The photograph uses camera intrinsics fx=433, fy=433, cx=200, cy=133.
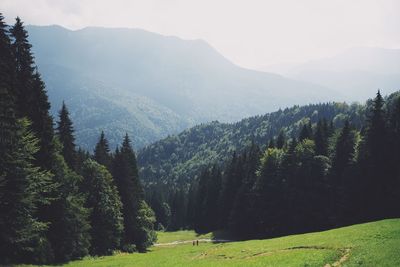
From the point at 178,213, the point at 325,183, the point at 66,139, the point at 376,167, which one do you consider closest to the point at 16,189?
the point at 66,139

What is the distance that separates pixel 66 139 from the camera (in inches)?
2635

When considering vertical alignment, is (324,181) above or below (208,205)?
above

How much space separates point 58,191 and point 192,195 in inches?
4023

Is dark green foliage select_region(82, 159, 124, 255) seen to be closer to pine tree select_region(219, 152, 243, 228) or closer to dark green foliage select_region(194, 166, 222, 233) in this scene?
pine tree select_region(219, 152, 243, 228)

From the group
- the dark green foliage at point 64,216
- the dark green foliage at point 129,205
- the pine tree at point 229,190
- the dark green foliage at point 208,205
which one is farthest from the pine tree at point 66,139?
the dark green foliage at point 208,205

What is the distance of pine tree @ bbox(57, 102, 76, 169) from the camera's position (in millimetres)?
64812

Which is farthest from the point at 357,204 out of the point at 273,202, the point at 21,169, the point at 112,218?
the point at 21,169

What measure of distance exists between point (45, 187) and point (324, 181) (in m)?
53.2

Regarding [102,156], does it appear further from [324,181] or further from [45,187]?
[45,187]

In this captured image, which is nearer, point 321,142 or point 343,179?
point 343,179

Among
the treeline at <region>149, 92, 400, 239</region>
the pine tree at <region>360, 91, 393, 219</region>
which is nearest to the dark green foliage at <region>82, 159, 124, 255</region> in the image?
the treeline at <region>149, 92, 400, 239</region>

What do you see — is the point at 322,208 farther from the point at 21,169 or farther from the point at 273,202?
the point at 21,169

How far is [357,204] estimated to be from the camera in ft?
236

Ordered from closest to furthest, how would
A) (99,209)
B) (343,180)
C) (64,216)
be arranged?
(64,216) < (99,209) < (343,180)
